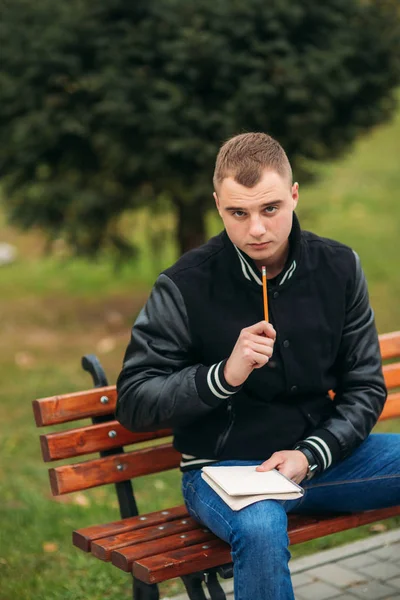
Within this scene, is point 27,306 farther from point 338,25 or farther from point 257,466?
point 257,466

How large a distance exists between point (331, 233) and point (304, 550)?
870 centimetres

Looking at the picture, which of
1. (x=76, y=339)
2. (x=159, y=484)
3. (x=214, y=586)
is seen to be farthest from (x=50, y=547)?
(x=76, y=339)

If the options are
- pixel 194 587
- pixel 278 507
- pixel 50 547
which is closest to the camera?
pixel 278 507

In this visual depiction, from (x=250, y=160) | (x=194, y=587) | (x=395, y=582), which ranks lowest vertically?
(x=395, y=582)

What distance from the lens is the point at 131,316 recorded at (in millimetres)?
9695

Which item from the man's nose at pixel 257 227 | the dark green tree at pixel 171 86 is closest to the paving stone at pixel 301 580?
the man's nose at pixel 257 227

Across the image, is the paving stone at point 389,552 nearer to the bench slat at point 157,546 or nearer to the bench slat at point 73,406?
the bench slat at point 157,546

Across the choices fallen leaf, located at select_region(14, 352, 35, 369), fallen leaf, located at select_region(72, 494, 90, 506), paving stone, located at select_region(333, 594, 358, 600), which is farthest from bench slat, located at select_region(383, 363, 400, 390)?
fallen leaf, located at select_region(14, 352, 35, 369)

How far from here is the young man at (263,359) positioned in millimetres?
3393

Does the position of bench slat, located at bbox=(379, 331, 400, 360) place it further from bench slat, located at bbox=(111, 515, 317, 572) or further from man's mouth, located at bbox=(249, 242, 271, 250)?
man's mouth, located at bbox=(249, 242, 271, 250)

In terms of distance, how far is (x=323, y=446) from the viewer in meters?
3.55

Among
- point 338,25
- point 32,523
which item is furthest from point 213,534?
point 338,25

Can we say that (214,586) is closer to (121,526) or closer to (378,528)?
(121,526)

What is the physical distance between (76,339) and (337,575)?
5.07 meters
